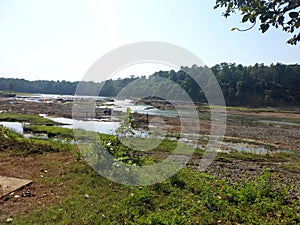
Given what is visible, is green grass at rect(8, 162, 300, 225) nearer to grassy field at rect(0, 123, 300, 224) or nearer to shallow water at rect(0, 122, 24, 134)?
grassy field at rect(0, 123, 300, 224)

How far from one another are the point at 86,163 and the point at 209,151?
12.5 m

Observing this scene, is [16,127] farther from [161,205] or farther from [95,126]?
[161,205]

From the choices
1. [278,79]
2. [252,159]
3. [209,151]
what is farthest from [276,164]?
[278,79]

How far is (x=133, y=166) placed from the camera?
7375mm

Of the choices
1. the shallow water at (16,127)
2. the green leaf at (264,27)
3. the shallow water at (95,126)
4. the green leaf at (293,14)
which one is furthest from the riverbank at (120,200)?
the shallow water at (95,126)

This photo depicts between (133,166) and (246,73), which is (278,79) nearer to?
(246,73)

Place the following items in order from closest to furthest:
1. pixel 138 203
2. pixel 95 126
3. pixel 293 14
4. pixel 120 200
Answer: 1. pixel 293 14
2. pixel 138 203
3. pixel 120 200
4. pixel 95 126

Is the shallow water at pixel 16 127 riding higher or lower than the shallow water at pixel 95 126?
higher

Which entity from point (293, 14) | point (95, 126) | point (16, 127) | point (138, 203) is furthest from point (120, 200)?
point (95, 126)

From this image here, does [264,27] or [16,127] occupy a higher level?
[264,27]

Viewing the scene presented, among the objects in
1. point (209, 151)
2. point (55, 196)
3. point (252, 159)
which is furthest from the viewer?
point (209, 151)

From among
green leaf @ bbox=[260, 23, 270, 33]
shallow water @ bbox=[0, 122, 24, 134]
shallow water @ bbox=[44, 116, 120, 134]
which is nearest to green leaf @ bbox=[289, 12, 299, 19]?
green leaf @ bbox=[260, 23, 270, 33]

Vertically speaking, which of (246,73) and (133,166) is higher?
(246,73)

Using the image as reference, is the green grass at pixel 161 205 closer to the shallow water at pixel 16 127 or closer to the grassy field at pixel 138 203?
the grassy field at pixel 138 203
